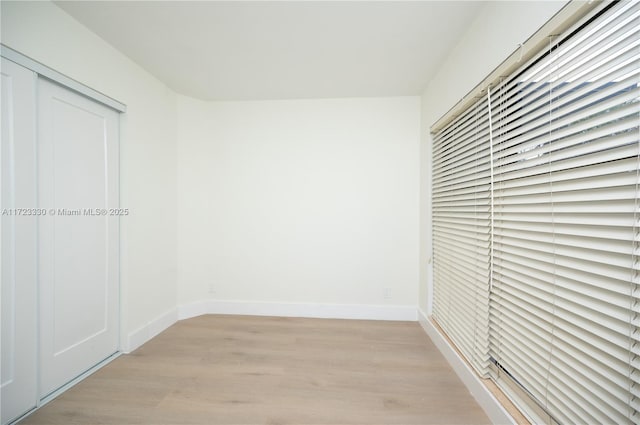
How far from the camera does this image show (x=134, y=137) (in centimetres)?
228

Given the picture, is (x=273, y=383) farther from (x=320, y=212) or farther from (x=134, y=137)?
(x=134, y=137)

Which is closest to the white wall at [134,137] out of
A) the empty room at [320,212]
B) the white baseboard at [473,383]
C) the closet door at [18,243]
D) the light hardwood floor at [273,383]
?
the empty room at [320,212]

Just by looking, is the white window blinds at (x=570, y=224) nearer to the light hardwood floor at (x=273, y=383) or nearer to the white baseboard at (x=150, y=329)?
the light hardwood floor at (x=273, y=383)

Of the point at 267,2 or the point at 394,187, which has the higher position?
the point at 267,2

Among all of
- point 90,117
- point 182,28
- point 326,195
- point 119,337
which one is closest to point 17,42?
point 90,117

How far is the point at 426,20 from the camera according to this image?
173cm

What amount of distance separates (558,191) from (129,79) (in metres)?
3.18

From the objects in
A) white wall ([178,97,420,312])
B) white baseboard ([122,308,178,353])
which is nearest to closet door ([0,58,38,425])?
white baseboard ([122,308,178,353])

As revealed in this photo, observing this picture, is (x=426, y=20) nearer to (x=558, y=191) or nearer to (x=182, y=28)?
(x=558, y=191)

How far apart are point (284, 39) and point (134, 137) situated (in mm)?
1610

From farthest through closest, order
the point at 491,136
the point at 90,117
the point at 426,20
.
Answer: the point at 90,117, the point at 426,20, the point at 491,136

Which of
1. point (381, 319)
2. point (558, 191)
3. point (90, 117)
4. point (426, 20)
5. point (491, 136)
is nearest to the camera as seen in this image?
point (558, 191)

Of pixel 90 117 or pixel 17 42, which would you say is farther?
pixel 90 117

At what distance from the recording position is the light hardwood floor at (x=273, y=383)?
1.53m
